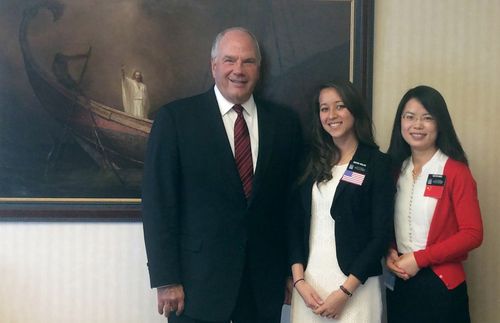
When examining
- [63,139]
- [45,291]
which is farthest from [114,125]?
[45,291]

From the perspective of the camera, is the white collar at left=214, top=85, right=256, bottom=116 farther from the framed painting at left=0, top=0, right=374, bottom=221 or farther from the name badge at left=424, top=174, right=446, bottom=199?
the name badge at left=424, top=174, right=446, bottom=199

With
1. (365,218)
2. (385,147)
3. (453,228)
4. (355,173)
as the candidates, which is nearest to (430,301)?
(453,228)

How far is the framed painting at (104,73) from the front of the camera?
216 centimetres

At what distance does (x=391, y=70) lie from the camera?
91.9 inches

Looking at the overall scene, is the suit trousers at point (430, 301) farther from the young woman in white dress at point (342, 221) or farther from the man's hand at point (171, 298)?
the man's hand at point (171, 298)

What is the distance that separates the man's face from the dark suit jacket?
112 millimetres

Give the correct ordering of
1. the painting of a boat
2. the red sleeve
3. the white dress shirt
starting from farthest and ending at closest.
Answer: the painting of a boat < the white dress shirt < the red sleeve

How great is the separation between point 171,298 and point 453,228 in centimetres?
112

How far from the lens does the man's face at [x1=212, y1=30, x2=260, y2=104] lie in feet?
6.06

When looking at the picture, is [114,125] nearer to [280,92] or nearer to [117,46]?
[117,46]

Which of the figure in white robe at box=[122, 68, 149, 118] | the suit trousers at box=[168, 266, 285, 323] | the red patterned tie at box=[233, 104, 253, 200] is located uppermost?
the figure in white robe at box=[122, 68, 149, 118]

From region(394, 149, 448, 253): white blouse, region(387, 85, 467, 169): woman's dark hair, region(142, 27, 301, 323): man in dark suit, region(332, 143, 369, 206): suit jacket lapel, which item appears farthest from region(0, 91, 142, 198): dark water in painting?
region(387, 85, 467, 169): woman's dark hair

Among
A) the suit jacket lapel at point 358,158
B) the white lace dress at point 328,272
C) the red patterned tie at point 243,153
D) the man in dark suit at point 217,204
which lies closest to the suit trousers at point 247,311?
the man in dark suit at point 217,204

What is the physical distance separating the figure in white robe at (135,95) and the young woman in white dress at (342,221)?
0.85m
